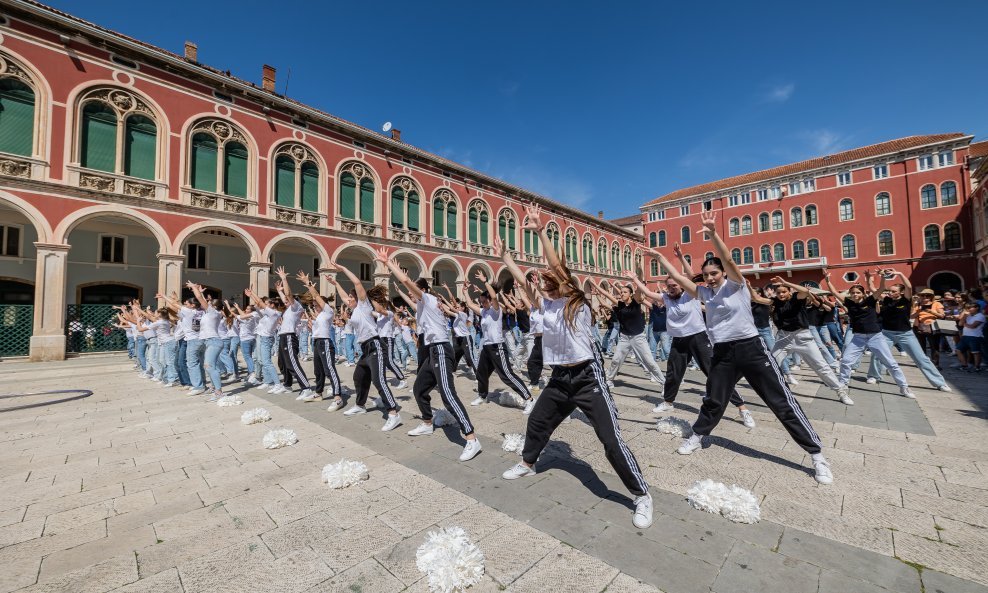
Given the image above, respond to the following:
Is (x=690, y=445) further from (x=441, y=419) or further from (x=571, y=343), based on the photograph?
(x=441, y=419)

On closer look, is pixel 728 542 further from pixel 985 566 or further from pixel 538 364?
pixel 538 364

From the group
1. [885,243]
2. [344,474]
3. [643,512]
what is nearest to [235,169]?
[344,474]

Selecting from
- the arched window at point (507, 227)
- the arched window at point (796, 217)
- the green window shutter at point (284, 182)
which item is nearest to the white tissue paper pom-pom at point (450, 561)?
the green window shutter at point (284, 182)

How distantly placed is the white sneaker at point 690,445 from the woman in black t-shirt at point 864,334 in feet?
14.0

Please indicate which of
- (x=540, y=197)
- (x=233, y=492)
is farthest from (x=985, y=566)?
(x=540, y=197)

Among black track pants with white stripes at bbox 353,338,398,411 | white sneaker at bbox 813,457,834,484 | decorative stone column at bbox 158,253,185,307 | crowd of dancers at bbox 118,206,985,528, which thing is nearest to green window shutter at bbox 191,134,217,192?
decorative stone column at bbox 158,253,185,307

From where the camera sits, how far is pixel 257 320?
→ 860 cm

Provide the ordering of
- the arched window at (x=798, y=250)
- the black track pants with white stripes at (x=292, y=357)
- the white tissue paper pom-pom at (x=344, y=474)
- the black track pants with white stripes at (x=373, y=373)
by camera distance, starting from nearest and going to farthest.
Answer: the white tissue paper pom-pom at (x=344, y=474)
the black track pants with white stripes at (x=373, y=373)
the black track pants with white stripes at (x=292, y=357)
the arched window at (x=798, y=250)

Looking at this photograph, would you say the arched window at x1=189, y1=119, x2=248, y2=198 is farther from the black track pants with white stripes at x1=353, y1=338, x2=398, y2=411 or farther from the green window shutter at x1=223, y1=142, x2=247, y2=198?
the black track pants with white stripes at x1=353, y1=338, x2=398, y2=411

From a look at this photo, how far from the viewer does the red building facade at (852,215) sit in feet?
104

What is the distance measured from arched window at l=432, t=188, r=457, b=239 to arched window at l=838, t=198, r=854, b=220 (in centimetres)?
3677

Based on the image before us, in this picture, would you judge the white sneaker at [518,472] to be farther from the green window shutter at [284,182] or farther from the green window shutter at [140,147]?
the green window shutter at [284,182]

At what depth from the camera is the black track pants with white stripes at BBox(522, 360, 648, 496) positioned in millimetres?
2852

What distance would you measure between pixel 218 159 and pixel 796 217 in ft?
157
